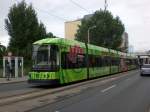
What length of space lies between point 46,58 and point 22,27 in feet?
154

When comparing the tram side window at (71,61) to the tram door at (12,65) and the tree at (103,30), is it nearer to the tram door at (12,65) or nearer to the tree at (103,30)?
the tram door at (12,65)

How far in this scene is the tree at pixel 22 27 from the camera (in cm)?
7062

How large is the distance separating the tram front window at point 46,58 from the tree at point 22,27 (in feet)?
143

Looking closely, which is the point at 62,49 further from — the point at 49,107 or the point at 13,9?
the point at 13,9

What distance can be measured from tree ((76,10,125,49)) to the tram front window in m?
64.9

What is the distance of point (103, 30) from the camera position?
3605 inches

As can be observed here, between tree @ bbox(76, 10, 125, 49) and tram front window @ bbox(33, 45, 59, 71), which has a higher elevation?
tree @ bbox(76, 10, 125, 49)

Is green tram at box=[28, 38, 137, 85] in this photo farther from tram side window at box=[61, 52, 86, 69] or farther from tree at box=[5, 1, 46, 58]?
tree at box=[5, 1, 46, 58]

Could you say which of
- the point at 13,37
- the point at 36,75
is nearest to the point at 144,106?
the point at 36,75

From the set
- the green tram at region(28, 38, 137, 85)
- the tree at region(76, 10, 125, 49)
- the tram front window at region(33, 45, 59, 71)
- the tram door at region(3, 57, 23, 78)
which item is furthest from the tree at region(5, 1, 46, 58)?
the tram front window at region(33, 45, 59, 71)

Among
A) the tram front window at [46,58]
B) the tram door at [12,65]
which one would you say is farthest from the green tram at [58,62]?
the tram door at [12,65]

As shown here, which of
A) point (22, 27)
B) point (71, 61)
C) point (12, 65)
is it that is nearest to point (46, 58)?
point (71, 61)

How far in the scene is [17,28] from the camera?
234 feet

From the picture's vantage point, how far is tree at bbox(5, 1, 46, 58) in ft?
232
